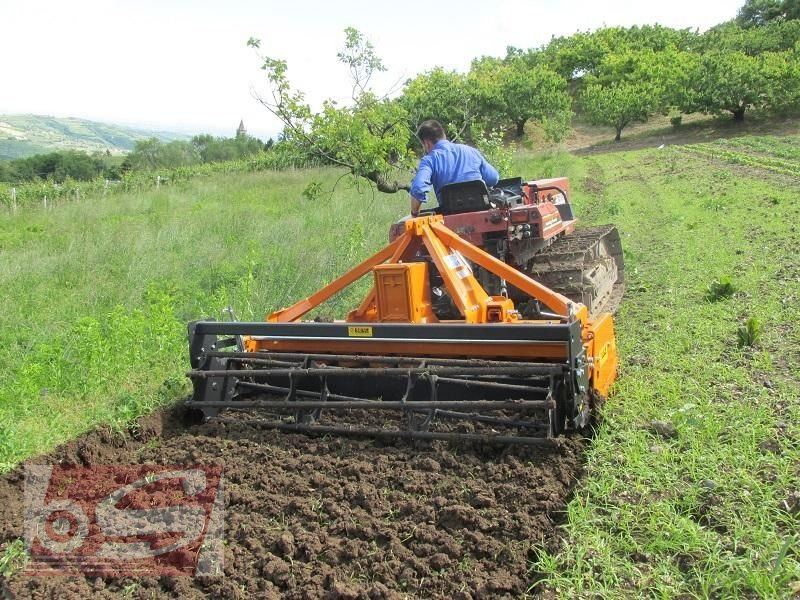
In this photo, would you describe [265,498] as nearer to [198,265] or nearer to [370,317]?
[370,317]

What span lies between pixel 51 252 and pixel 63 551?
8.62 m

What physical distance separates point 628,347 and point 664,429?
6.01ft

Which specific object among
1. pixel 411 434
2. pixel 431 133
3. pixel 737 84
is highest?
pixel 737 84

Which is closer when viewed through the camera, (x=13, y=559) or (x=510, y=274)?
(x=13, y=559)

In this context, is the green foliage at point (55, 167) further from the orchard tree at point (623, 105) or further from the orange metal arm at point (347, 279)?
the orange metal arm at point (347, 279)

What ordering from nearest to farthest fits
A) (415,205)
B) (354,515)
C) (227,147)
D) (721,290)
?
(354,515) < (415,205) < (721,290) < (227,147)

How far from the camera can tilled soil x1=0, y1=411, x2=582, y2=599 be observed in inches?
123

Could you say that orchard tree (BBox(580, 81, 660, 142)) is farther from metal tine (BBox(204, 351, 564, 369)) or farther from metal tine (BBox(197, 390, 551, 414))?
metal tine (BBox(197, 390, 551, 414))

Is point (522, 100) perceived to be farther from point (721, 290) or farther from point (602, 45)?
point (721, 290)

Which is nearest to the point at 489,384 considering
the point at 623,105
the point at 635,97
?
the point at 623,105

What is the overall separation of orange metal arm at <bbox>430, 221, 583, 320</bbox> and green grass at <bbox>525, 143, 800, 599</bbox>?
0.73 metres

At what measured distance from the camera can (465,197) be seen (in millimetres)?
5891

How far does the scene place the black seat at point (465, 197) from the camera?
5.83m

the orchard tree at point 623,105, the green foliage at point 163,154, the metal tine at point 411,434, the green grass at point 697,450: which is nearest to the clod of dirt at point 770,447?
the green grass at point 697,450
